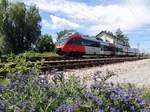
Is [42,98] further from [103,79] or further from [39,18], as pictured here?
[39,18]

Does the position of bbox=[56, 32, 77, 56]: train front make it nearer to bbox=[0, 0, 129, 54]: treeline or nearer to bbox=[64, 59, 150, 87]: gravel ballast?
bbox=[64, 59, 150, 87]: gravel ballast

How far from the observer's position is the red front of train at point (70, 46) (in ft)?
141

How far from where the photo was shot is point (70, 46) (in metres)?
43.3

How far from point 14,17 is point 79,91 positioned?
7351 centimetres

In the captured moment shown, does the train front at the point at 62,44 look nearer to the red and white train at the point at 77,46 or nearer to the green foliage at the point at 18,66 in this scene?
the red and white train at the point at 77,46

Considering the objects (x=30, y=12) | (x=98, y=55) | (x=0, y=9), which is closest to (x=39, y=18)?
(x=30, y=12)

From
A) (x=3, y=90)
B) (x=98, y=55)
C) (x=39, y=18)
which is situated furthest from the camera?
(x=39, y=18)

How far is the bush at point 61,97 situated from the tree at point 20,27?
6917 centimetres

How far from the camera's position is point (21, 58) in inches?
258

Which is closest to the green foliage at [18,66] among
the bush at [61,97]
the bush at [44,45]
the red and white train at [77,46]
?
the bush at [61,97]

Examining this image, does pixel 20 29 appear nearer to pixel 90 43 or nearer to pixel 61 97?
pixel 90 43

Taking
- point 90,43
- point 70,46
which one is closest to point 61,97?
point 70,46

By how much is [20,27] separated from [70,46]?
3611cm

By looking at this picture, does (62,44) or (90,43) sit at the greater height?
(90,43)
